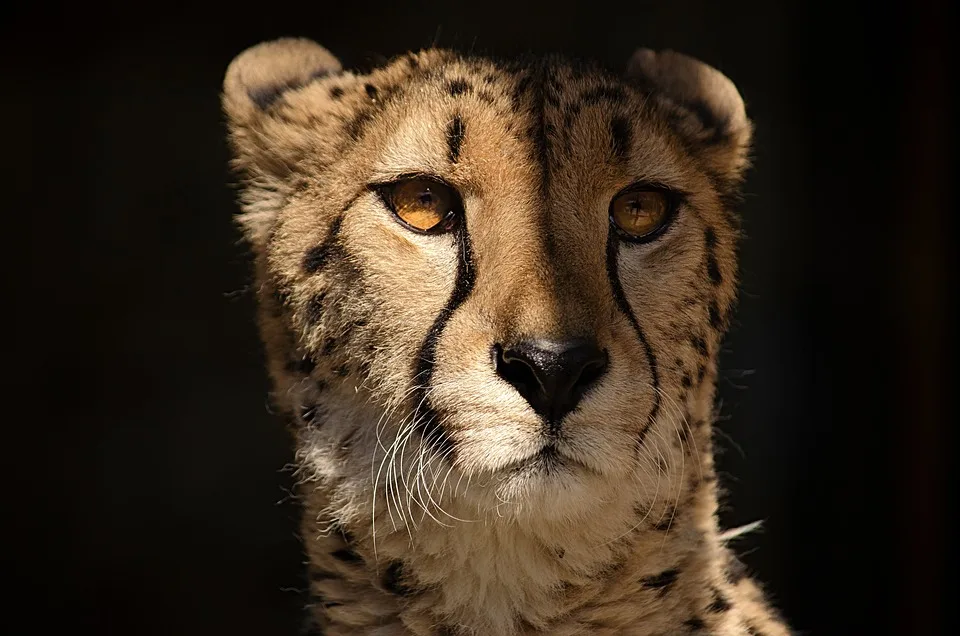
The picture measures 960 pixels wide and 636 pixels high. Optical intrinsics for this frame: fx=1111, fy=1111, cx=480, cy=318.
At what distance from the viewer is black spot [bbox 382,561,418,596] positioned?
147 centimetres

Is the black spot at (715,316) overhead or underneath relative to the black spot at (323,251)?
underneath

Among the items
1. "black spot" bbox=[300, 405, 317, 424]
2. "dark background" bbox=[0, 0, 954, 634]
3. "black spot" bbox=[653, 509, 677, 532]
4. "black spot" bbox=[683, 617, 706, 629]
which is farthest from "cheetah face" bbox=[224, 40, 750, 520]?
"dark background" bbox=[0, 0, 954, 634]

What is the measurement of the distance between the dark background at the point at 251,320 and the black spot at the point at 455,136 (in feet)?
3.14

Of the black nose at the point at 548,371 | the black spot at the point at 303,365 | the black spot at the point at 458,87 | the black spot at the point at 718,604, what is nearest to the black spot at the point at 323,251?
the black spot at the point at 303,365

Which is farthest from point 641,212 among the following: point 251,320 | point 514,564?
point 251,320

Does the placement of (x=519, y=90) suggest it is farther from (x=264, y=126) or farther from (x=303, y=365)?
(x=303, y=365)

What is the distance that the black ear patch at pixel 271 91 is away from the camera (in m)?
1.60

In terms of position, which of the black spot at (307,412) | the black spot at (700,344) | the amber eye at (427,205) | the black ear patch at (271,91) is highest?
the black ear patch at (271,91)

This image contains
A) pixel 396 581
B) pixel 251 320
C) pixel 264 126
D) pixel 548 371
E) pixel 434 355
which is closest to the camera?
pixel 548 371

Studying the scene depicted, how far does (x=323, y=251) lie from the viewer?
4.86 ft

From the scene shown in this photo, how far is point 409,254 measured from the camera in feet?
4.62

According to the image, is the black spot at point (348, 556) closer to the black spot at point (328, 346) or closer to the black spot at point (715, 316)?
the black spot at point (328, 346)

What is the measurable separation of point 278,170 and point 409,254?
29 centimetres

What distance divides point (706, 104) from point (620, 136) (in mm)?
225
